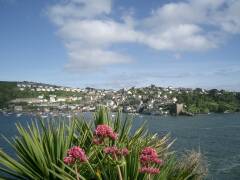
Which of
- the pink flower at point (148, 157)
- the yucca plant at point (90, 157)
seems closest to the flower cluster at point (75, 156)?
the yucca plant at point (90, 157)

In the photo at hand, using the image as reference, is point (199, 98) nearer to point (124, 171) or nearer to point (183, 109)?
point (183, 109)

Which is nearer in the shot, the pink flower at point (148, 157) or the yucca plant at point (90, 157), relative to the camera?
the pink flower at point (148, 157)

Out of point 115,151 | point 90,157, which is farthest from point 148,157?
point 90,157

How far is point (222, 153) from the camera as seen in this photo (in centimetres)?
5231

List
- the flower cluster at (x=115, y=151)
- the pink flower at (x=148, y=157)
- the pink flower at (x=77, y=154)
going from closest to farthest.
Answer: the pink flower at (x=77, y=154) < the pink flower at (x=148, y=157) < the flower cluster at (x=115, y=151)

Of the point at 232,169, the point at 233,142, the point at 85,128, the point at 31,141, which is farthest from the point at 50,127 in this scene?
the point at 233,142

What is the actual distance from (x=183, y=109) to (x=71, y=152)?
175172 millimetres

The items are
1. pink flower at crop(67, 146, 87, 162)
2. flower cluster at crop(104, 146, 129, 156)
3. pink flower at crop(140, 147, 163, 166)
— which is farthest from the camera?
flower cluster at crop(104, 146, 129, 156)

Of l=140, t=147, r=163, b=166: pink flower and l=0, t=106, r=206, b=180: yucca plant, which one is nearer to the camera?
l=140, t=147, r=163, b=166: pink flower

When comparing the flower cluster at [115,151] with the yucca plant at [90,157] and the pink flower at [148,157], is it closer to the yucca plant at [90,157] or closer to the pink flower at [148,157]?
the yucca plant at [90,157]

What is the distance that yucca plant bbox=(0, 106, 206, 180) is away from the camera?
17.9 ft

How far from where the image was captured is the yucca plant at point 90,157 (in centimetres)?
545

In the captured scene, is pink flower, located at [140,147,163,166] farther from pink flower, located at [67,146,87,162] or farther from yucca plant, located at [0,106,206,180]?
pink flower, located at [67,146,87,162]

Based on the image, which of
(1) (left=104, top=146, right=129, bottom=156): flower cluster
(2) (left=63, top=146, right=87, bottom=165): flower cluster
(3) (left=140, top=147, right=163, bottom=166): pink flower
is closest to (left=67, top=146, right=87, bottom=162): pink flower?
(2) (left=63, top=146, right=87, bottom=165): flower cluster
